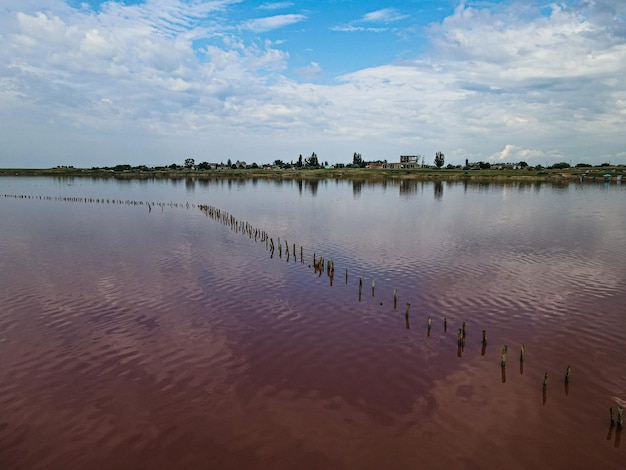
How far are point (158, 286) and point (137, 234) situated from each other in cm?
2676

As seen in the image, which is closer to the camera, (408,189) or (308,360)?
(308,360)

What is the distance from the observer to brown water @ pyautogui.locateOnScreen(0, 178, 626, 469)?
13883 mm

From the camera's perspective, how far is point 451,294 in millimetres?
28484

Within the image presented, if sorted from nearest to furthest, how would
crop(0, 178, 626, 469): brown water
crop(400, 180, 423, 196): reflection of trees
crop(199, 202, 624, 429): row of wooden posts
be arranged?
crop(0, 178, 626, 469): brown water, crop(199, 202, 624, 429): row of wooden posts, crop(400, 180, 423, 196): reflection of trees

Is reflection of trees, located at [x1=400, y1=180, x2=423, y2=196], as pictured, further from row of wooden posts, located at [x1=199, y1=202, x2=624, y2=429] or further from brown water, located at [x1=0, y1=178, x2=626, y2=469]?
brown water, located at [x1=0, y1=178, x2=626, y2=469]

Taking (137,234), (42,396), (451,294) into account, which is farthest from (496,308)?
(137,234)

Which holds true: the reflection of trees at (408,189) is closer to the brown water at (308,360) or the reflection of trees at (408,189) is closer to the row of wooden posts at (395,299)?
the row of wooden posts at (395,299)

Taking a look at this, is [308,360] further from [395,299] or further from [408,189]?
[408,189]

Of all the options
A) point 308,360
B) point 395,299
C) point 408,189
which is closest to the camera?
point 308,360

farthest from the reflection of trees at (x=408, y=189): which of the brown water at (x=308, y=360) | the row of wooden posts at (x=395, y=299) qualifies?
the brown water at (x=308, y=360)

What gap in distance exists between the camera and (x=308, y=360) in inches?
766

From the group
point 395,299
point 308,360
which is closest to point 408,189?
point 395,299

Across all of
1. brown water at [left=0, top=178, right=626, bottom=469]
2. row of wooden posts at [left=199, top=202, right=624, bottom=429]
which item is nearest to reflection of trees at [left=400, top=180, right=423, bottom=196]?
row of wooden posts at [left=199, top=202, right=624, bottom=429]

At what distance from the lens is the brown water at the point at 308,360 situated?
1388cm
